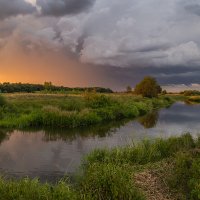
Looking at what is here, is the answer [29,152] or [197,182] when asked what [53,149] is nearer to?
[29,152]

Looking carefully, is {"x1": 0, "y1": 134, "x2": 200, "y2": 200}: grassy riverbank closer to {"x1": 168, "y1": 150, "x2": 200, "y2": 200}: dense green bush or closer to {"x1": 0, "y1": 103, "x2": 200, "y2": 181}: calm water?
{"x1": 168, "y1": 150, "x2": 200, "y2": 200}: dense green bush

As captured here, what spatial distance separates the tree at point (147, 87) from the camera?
278 ft

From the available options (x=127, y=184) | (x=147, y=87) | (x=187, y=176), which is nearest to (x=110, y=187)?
(x=127, y=184)

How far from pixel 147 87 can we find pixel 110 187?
246 ft

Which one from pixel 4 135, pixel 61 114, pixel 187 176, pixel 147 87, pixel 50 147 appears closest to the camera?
pixel 187 176

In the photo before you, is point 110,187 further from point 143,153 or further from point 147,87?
point 147,87

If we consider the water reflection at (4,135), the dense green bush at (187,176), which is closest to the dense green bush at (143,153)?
the dense green bush at (187,176)

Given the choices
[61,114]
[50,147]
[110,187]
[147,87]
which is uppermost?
[147,87]

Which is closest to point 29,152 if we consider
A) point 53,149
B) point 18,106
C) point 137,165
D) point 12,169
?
point 53,149

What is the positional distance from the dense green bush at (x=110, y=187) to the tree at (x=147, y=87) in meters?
74.4

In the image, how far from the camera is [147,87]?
8438 centimetres

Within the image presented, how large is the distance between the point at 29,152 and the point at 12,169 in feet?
14.6

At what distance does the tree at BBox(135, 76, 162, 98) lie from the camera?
84.7 meters

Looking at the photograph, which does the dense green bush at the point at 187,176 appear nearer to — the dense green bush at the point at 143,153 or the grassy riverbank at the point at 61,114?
the dense green bush at the point at 143,153
